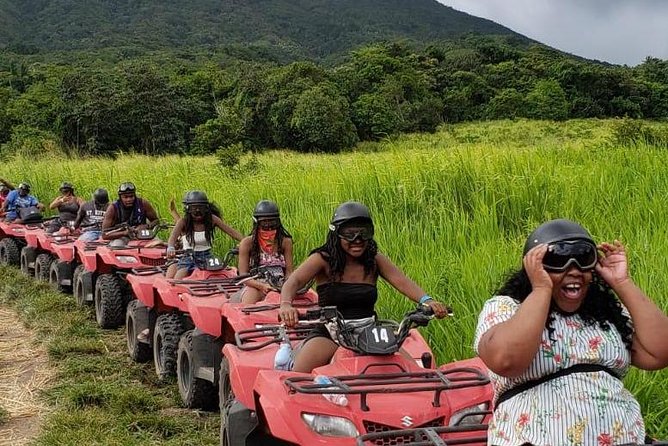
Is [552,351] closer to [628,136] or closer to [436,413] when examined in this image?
[436,413]

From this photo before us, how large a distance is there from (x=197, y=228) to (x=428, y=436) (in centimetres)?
538

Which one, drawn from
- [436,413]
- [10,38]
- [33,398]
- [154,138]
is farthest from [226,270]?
[10,38]

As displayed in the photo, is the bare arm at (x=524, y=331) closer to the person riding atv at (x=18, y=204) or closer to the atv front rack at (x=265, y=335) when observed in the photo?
the atv front rack at (x=265, y=335)

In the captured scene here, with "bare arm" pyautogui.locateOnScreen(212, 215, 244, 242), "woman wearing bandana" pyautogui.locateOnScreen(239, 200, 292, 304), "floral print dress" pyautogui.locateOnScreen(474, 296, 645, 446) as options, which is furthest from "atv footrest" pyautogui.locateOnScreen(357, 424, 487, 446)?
"bare arm" pyautogui.locateOnScreen(212, 215, 244, 242)

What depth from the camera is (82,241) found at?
9.78 meters

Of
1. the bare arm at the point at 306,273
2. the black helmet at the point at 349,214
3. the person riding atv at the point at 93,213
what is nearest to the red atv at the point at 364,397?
the bare arm at the point at 306,273

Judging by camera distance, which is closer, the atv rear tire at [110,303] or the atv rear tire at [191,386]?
the atv rear tire at [191,386]

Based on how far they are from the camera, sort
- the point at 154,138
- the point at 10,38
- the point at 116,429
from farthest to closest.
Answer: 1. the point at 10,38
2. the point at 154,138
3. the point at 116,429

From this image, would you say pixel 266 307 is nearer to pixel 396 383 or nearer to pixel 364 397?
pixel 396 383

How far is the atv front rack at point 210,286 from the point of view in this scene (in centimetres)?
607

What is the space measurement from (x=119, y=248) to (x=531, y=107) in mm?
32398

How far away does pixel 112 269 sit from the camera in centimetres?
897

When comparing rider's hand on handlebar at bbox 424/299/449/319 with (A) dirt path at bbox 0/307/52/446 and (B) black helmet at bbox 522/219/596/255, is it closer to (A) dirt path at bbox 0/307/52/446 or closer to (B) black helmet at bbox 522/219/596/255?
(B) black helmet at bbox 522/219/596/255

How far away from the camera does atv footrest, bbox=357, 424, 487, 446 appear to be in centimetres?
287
